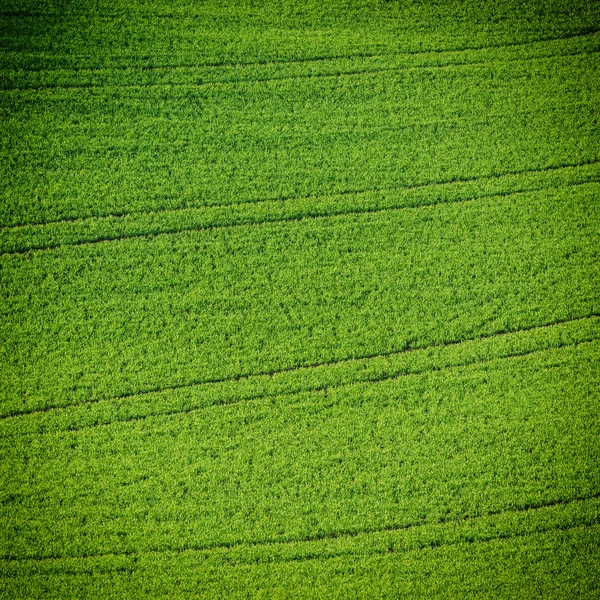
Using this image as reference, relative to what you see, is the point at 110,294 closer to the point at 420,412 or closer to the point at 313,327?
the point at 313,327

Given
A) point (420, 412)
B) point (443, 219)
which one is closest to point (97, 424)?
point (420, 412)

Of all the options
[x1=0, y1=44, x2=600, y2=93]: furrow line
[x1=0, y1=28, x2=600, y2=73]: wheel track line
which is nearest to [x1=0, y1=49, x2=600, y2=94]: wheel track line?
[x1=0, y1=44, x2=600, y2=93]: furrow line

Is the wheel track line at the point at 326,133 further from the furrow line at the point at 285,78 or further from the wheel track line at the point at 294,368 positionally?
the wheel track line at the point at 294,368

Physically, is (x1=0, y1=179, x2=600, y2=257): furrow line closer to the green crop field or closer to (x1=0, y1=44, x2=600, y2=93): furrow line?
the green crop field

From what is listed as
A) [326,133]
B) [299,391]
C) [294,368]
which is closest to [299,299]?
[294,368]

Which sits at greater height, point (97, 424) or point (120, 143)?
point (120, 143)

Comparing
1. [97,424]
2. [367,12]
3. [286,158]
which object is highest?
[367,12]

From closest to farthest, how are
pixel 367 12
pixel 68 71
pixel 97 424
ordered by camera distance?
1. pixel 97 424
2. pixel 68 71
3. pixel 367 12

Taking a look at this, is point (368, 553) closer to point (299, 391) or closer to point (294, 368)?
point (299, 391)

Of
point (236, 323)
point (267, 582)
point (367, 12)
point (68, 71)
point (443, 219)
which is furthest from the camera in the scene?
point (367, 12)
